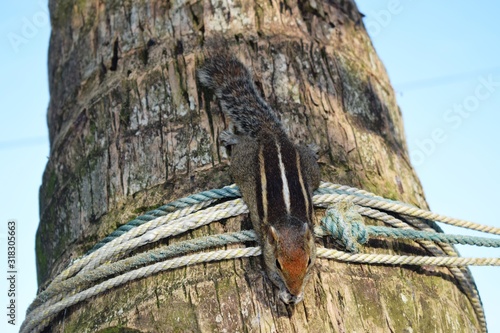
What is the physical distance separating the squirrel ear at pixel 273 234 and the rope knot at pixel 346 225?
10.2 inches

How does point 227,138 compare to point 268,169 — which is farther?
point 268,169

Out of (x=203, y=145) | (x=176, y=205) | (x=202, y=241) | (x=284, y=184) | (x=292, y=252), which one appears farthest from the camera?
(x=284, y=184)

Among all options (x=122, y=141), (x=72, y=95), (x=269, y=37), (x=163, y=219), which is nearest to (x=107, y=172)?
(x=122, y=141)

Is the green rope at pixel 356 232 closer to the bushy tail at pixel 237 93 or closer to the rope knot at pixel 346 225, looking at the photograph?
the rope knot at pixel 346 225

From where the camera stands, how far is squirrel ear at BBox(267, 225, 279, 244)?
8.30 feet

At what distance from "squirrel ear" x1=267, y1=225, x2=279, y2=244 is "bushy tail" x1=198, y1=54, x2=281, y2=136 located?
45 cm

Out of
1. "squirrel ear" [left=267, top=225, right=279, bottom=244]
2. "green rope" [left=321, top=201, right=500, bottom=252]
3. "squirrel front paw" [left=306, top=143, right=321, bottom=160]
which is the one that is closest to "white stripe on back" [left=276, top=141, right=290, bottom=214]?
"squirrel ear" [left=267, top=225, right=279, bottom=244]

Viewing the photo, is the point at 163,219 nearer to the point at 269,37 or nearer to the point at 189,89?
the point at 189,89

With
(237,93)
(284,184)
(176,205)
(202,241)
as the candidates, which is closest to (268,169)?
(284,184)

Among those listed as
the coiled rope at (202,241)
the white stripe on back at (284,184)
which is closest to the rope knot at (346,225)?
the coiled rope at (202,241)

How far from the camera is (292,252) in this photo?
2.73 metres

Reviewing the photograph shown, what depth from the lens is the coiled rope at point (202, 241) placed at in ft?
7.23

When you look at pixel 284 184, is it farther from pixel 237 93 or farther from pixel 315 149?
pixel 237 93

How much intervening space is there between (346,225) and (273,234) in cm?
41
